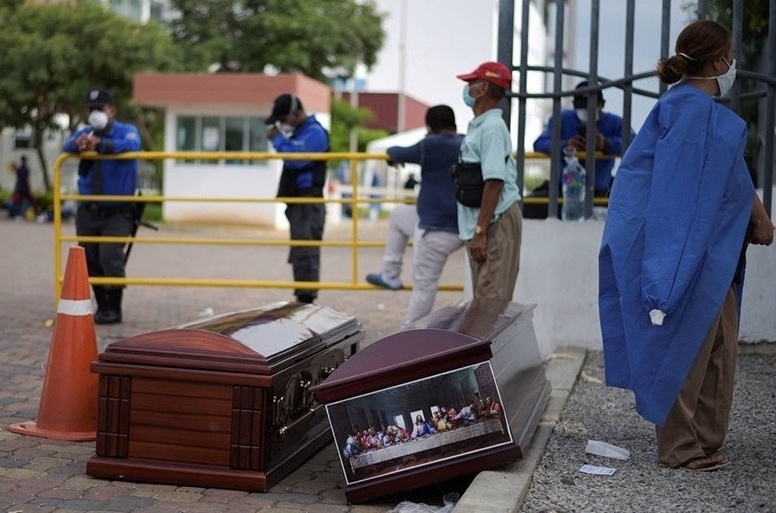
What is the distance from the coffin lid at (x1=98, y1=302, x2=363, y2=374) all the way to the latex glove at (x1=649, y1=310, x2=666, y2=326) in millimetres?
1490

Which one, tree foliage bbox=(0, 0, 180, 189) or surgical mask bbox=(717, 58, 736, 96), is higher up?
tree foliage bbox=(0, 0, 180, 189)

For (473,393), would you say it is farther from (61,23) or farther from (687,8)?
(61,23)

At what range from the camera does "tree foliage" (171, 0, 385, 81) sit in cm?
4484

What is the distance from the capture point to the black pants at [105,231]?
1009 cm

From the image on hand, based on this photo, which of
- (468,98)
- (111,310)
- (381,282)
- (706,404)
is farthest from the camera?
(111,310)

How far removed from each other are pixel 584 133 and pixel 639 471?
4142 mm

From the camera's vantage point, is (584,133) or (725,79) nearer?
(725,79)

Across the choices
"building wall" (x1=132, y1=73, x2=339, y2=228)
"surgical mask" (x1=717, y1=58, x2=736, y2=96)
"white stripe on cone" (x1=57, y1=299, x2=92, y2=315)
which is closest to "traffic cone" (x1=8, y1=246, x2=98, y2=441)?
"white stripe on cone" (x1=57, y1=299, x2=92, y2=315)

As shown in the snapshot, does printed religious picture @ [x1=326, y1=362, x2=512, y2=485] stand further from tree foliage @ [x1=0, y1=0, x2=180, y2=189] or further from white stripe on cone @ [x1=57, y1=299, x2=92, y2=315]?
tree foliage @ [x1=0, y1=0, x2=180, y2=189]

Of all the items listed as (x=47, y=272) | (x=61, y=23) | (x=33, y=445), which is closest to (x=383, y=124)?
(x=61, y=23)

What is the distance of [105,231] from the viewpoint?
10.1 metres

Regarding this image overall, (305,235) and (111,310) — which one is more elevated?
(305,235)

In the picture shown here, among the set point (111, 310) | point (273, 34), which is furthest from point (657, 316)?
point (273, 34)

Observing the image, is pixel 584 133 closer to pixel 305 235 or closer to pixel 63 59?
pixel 305 235
